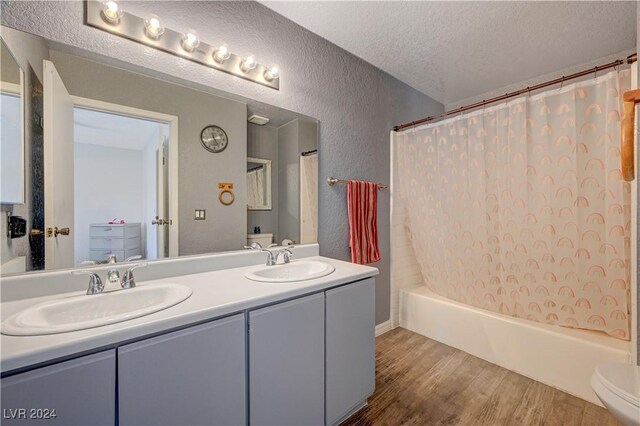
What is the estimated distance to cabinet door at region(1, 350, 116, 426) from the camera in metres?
0.60

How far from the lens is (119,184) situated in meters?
1.14

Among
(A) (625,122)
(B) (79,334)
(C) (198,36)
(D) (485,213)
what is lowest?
(B) (79,334)

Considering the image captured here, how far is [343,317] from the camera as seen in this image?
4.26 ft

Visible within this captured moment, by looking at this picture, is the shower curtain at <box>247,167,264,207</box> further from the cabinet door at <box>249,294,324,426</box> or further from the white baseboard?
the white baseboard

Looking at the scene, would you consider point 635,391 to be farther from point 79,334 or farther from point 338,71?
point 338,71

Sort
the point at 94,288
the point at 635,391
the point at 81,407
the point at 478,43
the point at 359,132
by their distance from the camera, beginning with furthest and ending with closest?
the point at 359,132
the point at 478,43
the point at 94,288
the point at 635,391
the point at 81,407

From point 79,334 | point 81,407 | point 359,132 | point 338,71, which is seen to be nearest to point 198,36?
point 338,71

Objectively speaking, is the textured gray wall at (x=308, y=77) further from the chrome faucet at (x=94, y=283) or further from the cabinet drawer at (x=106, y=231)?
the chrome faucet at (x=94, y=283)

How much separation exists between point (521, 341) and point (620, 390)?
1.05 m

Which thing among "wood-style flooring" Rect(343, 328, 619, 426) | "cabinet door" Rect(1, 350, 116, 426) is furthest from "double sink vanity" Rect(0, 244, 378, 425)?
"wood-style flooring" Rect(343, 328, 619, 426)

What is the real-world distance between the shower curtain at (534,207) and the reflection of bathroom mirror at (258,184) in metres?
1.47

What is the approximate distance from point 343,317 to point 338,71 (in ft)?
6.08

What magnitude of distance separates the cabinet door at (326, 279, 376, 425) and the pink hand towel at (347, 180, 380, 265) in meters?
0.66

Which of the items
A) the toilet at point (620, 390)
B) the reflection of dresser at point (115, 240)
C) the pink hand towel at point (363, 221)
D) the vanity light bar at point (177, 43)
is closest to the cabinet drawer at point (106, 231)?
the reflection of dresser at point (115, 240)
